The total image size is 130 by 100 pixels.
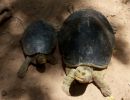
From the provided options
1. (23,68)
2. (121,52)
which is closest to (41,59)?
(23,68)

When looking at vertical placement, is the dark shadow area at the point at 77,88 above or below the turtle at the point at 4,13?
below

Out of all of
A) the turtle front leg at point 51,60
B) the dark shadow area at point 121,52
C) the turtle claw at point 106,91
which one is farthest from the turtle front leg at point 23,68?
the dark shadow area at point 121,52

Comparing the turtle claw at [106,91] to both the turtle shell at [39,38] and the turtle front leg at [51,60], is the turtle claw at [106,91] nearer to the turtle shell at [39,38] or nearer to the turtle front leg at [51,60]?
the turtle front leg at [51,60]

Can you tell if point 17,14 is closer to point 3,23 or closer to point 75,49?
point 3,23

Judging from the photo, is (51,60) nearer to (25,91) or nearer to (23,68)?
(23,68)

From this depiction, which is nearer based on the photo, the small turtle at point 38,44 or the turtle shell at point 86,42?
the turtle shell at point 86,42

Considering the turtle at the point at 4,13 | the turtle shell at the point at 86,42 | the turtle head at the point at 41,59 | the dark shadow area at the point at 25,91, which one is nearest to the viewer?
the dark shadow area at the point at 25,91

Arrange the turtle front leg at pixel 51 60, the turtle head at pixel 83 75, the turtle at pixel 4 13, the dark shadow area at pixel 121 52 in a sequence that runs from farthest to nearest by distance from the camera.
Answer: the turtle at pixel 4 13, the dark shadow area at pixel 121 52, the turtle front leg at pixel 51 60, the turtle head at pixel 83 75
